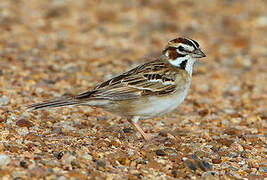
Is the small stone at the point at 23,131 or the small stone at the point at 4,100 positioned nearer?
the small stone at the point at 23,131

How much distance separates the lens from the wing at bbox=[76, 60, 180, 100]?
24.1 ft

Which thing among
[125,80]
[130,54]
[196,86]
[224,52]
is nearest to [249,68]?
[224,52]

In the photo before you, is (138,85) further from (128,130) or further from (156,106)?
(128,130)

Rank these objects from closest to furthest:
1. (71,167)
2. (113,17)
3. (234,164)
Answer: (71,167) → (234,164) → (113,17)

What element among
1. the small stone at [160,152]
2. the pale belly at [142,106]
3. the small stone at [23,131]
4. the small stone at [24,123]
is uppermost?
the pale belly at [142,106]

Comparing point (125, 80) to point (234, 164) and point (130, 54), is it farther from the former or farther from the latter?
point (130, 54)

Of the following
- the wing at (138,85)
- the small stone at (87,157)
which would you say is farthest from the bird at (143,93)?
the small stone at (87,157)

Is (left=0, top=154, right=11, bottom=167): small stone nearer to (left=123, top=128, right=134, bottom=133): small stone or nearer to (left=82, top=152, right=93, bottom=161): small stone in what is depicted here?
(left=82, top=152, right=93, bottom=161): small stone

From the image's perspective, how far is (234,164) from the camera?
273 inches

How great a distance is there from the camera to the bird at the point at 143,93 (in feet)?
24.0

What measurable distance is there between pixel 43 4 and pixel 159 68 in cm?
834

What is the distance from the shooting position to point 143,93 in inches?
294

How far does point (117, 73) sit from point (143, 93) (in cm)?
353

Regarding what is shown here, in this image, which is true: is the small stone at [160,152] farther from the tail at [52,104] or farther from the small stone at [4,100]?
the small stone at [4,100]
